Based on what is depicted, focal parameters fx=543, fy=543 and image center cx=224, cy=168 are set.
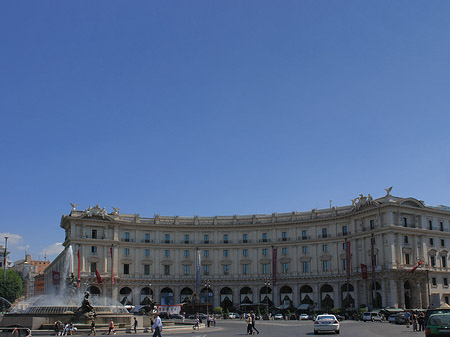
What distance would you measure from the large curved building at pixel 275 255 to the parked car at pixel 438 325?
61980 millimetres

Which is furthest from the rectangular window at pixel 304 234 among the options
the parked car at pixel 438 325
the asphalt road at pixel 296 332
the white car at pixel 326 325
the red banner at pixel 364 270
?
the parked car at pixel 438 325

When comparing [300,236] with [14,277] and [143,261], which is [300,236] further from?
[14,277]

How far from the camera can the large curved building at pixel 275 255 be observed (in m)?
86.8

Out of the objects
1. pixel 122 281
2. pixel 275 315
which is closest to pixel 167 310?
pixel 275 315

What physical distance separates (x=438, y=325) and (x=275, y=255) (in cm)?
7567

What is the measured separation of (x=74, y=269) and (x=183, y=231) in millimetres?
21383

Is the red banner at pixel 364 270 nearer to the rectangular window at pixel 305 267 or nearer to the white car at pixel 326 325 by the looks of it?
the rectangular window at pixel 305 267

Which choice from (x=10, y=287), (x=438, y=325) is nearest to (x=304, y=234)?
(x=10, y=287)

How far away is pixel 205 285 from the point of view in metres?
101

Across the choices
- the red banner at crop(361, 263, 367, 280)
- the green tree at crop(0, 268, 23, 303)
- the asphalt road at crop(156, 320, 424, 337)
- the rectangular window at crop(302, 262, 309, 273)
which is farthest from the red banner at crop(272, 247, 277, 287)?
the green tree at crop(0, 268, 23, 303)

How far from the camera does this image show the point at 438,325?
22.0 metres

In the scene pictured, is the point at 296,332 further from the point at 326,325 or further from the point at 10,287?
the point at 10,287

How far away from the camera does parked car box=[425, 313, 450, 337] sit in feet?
71.1

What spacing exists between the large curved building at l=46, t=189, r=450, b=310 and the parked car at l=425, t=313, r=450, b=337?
61980 millimetres
